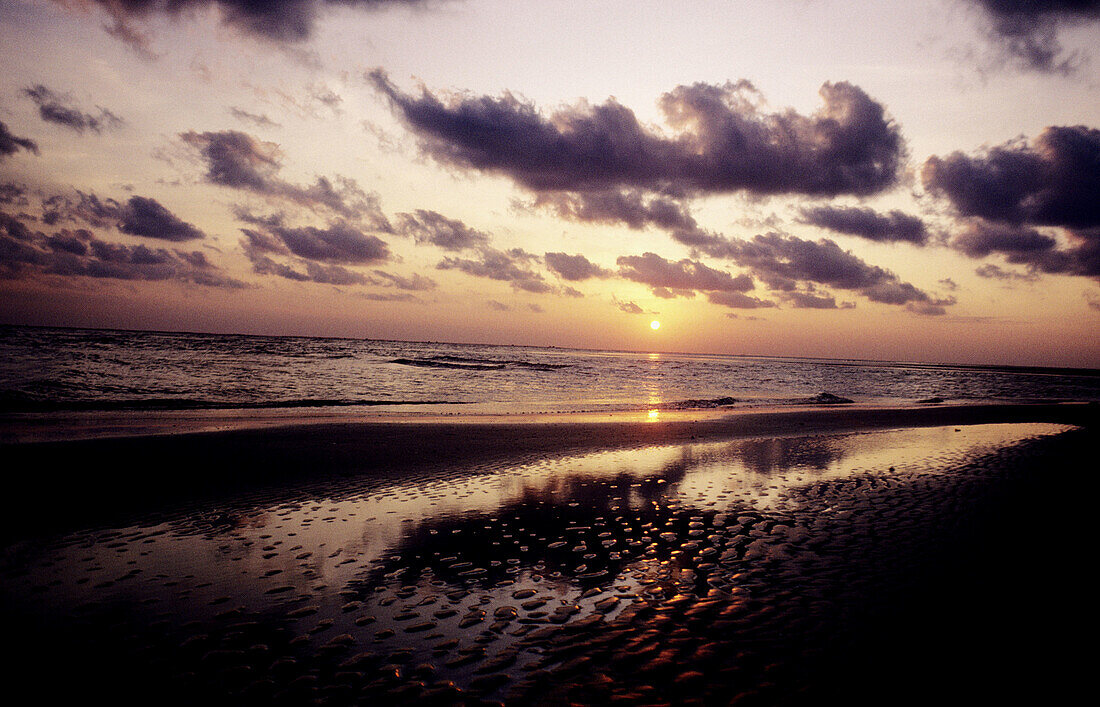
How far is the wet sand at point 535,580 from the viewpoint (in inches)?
156

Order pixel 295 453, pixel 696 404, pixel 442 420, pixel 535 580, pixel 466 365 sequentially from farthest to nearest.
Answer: pixel 466 365 < pixel 696 404 < pixel 442 420 < pixel 295 453 < pixel 535 580

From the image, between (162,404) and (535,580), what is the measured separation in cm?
2172

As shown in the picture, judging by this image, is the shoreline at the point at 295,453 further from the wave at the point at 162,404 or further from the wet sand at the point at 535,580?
the wave at the point at 162,404

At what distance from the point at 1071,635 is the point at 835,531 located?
3.07m

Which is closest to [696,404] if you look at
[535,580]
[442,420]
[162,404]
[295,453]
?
[442,420]

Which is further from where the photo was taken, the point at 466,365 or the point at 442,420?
the point at 466,365

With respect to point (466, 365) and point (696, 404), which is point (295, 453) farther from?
point (466, 365)

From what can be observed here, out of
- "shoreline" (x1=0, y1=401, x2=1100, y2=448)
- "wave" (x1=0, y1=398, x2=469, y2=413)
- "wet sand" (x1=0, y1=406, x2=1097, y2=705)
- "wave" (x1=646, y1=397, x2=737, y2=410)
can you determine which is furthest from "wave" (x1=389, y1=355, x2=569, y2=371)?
"wet sand" (x1=0, y1=406, x2=1097, y2=705)

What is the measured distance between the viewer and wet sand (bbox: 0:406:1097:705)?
13.0ft

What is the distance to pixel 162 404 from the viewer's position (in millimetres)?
20719

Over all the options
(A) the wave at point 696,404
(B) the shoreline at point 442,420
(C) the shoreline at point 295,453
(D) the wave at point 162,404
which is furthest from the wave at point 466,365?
(C) the shoreline at point 295,453

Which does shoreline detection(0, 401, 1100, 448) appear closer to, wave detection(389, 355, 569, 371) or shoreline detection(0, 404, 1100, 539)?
shoreline detection(0, 404, 1100, 539)

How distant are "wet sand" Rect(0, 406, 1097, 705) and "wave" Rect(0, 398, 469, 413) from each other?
9053 mm

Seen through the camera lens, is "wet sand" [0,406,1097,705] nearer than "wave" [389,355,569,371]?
Yes
